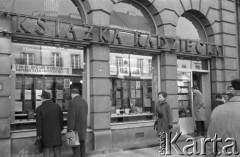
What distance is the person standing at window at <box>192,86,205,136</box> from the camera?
10.5 meters

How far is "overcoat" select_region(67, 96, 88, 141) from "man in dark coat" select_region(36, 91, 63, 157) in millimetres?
419

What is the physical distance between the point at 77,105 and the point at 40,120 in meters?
0.96

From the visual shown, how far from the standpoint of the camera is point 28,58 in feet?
25.1

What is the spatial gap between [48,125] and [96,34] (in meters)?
3.33

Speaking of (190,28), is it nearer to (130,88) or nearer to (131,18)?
(131,18)

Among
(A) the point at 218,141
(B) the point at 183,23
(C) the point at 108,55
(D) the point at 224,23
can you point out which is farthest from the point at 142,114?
(A) the point at 218,141

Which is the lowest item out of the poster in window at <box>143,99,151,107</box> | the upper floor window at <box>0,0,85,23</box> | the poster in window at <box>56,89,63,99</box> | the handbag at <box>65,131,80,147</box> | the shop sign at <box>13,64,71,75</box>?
the handbag at <box>65,131,80,147</box>

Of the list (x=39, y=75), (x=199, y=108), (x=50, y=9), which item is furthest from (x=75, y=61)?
(x=199, y=108)

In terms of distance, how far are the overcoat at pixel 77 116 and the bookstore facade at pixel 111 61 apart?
1.20m

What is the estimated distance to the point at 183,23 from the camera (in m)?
11.3

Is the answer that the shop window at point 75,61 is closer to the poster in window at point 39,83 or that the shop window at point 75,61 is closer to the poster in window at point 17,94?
the poster in window at point 39,83

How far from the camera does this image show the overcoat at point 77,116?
21.6ft

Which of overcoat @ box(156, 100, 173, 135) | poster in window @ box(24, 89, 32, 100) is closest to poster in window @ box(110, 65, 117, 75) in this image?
overcoat @ box(156, 100, 173, 135)

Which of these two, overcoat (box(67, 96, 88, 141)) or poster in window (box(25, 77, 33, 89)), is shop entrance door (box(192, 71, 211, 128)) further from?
poster in window (box(25, 77, 33, 89))
